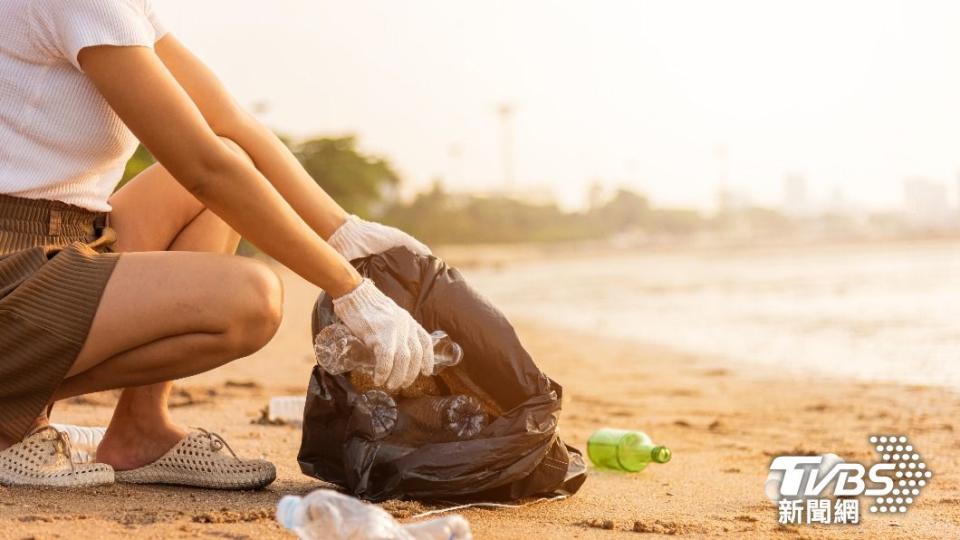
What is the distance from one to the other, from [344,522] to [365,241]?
99 centimetres

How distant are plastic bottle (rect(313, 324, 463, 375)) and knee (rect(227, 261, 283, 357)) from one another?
0.12 meters

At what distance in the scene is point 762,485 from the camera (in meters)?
2.99

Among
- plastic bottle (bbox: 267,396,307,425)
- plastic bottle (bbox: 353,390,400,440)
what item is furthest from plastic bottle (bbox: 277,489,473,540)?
plastic bottle (bbox: 267,396,307,425)

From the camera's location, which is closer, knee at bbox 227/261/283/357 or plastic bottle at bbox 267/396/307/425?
knee at bbox 227/261/283/357

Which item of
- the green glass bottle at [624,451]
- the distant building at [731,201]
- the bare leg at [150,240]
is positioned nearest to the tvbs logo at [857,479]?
the green glass bottle at [624,451]

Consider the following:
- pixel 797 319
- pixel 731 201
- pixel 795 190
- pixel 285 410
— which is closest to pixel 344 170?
pixel 797 319

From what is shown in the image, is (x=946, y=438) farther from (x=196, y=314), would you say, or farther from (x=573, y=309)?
(x=573, y=309)

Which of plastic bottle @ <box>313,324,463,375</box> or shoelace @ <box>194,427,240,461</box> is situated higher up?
plastic bottle @ <box>313,324,463,375</box>

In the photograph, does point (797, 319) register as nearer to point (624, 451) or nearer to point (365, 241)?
point (624, 451)

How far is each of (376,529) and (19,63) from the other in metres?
1.23

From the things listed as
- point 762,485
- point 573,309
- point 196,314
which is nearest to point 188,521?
point 196,314

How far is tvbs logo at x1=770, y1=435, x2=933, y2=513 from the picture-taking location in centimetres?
277

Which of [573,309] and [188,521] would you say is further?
[573,309]

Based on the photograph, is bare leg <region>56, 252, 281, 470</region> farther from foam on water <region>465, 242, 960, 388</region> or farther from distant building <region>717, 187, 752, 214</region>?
distant building <region>717, 187, 752, 214</region>
